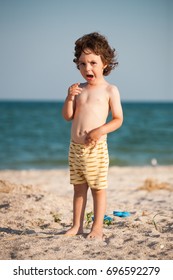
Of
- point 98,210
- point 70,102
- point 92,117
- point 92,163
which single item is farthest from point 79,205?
point 70,102

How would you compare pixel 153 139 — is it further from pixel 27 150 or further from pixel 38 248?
pixel 38 248

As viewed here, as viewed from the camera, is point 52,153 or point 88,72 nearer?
point 88,72

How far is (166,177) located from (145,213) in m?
4.82

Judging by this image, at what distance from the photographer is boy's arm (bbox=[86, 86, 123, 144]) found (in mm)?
3553

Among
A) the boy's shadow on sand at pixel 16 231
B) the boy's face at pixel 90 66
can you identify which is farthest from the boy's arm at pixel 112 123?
the boy's shadow on sand at pixel 16 231

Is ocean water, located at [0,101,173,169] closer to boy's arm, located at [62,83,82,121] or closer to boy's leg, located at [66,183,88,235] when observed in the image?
boy's leg, located at [66,183,88,235]

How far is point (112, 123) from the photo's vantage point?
3580 mm

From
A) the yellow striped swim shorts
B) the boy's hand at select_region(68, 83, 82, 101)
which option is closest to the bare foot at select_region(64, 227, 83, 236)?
the yellow striped swim shorts


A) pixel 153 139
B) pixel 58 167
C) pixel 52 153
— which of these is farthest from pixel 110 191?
pixel 153 139

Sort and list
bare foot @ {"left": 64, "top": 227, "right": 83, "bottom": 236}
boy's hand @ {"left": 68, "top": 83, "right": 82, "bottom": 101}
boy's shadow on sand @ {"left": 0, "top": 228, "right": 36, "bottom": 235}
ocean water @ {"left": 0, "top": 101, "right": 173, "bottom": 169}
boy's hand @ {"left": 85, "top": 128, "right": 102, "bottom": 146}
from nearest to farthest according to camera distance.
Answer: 1. boy's hand @ {"left": 85, "top": 128, "right": 102, "bottom": 146}
2. boy's hand @ {"left": 68, "top": 83, "right": 82, "bottom": 101}
3. bare foot @ {"left": 64, "top": 227, "right": 83, "bottom": 236}
4. boy's shadow on sand @ {"left": 0, "top": 228, "right": 36, "bottom": 235}
5. ocean water @ {"left": 0, "top": 101, "right": 173, "bottom": 169}

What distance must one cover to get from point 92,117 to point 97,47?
53 cm

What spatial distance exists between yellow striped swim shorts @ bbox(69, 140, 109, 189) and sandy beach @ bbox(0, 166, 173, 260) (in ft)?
1.50

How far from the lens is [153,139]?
20.7 metres

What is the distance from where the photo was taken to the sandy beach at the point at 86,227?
3410mm
